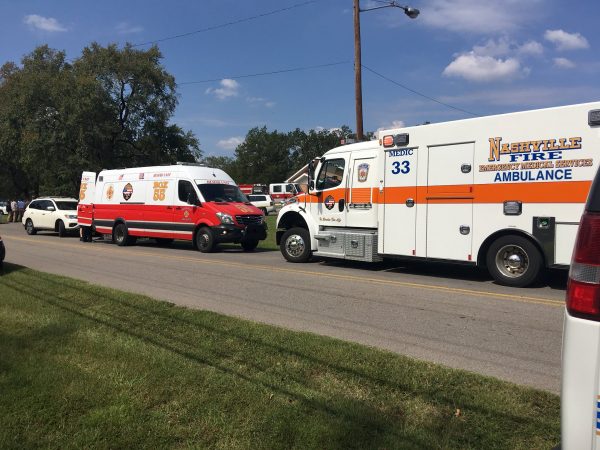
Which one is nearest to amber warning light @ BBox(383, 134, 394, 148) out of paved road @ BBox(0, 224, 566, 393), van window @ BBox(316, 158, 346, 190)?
van window @ BBox(316, 158, 346, 190)

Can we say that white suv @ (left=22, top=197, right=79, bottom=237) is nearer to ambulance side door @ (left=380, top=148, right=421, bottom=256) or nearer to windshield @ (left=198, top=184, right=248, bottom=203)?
windshield @ (left=198, top=184, right=248, bottom=203)

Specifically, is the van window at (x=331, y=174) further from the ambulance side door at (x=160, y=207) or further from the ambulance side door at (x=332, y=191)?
the ambulance side door at (x=160, y=207)

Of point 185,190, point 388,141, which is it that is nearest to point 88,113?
point 185,190

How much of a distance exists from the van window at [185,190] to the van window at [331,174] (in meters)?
6.11

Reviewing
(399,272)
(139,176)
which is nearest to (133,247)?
(139,176)

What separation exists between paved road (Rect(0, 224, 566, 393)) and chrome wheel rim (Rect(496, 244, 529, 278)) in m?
0.41

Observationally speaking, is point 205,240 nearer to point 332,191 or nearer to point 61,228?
point 332,191

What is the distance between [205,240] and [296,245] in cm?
448

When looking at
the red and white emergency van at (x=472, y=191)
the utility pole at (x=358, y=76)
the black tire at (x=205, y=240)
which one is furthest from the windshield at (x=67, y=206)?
the red and white emergency van at (x=472, y=191)

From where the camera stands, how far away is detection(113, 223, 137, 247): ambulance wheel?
Result: 1959 cm

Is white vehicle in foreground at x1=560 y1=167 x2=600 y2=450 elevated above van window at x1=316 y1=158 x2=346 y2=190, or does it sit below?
below

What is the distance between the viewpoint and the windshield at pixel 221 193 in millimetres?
17266

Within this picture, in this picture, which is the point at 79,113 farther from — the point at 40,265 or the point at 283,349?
the point at 283,349

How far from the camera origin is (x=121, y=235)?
19891 millimetres
